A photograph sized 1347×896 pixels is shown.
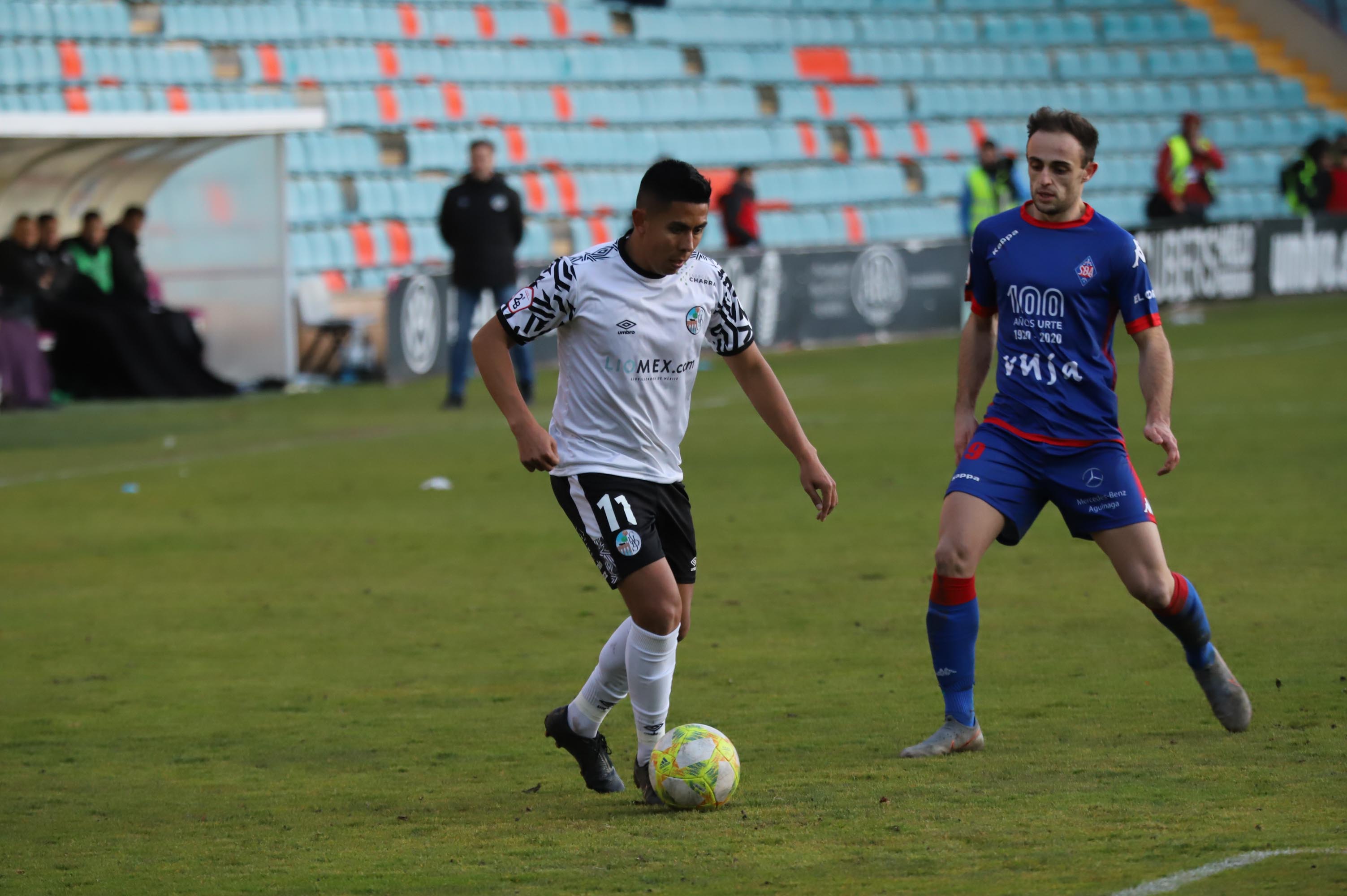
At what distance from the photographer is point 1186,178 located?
25.3m

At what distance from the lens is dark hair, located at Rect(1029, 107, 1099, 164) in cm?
561

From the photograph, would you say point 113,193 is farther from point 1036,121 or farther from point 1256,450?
point 1036,121

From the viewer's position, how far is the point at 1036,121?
18.6ft

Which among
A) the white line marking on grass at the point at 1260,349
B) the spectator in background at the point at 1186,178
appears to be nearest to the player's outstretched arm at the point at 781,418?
the white line marking on grass at the point at 1260,349

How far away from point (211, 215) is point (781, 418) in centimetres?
1535

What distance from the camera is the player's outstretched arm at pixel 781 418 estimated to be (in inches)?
211

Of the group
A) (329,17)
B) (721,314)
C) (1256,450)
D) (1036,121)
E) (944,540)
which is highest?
(329,17)

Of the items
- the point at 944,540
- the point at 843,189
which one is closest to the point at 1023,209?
A: the point at 944,540

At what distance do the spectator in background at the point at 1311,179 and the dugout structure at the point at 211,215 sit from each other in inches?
656

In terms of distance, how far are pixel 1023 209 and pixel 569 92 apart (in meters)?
20.2

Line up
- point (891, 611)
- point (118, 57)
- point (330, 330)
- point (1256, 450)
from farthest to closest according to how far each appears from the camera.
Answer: point (118, 57) → point (330, 330) → point (1256, 450) → point (891, 611)

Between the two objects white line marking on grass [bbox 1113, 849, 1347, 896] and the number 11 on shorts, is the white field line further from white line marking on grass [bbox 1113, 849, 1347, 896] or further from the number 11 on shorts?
white line marking on grass [bbox 1113, 849, 1347, 896]

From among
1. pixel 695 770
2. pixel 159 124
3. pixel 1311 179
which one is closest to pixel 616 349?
pixel 695 770

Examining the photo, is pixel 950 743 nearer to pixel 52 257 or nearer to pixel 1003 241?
pixel 1003 241
